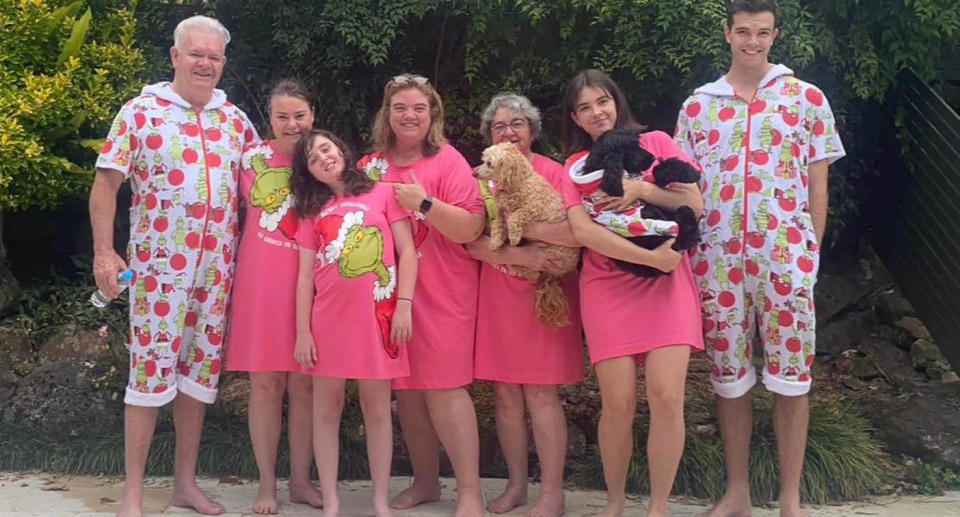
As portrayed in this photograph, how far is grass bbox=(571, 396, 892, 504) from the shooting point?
4.91 meters

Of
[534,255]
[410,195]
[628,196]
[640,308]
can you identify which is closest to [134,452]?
[410,195]

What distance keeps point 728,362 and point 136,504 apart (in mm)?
2623

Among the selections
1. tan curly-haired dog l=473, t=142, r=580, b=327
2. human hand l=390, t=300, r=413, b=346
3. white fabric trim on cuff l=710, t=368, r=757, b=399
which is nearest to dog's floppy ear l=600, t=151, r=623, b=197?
tan curly-haired dog l=473, t=142, r=580, b=327

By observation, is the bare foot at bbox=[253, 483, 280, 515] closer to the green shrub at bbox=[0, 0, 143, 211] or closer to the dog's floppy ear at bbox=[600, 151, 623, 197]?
the dog's floppy ear at bbox=[600, 151, 623, 197]

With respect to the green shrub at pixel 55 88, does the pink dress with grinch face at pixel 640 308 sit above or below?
below

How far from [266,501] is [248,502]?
1.12ft

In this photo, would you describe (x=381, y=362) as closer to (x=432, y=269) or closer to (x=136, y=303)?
(x=432, y=269)

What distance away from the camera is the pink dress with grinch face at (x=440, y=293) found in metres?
4.24

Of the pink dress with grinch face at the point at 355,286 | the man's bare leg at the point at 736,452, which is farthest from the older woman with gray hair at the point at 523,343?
the man's bare leg at the point at 736,452

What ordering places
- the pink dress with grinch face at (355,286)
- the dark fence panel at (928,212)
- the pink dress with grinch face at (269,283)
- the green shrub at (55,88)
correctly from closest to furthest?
the pink dress with grinch face at (355,286) < the pink dress with grinch face at (269,283) < the green shrub at (55,88) < the dark fence panel at (928,212)

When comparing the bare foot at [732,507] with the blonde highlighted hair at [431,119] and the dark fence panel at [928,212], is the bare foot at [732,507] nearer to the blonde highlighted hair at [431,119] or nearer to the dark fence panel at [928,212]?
the dark fence panel at [928,212]

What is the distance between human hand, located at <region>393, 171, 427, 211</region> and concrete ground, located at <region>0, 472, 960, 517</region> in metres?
1.41

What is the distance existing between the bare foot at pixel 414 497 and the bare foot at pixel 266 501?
526 mm

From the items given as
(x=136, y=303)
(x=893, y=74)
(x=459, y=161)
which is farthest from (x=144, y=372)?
(x=893, y=74)
